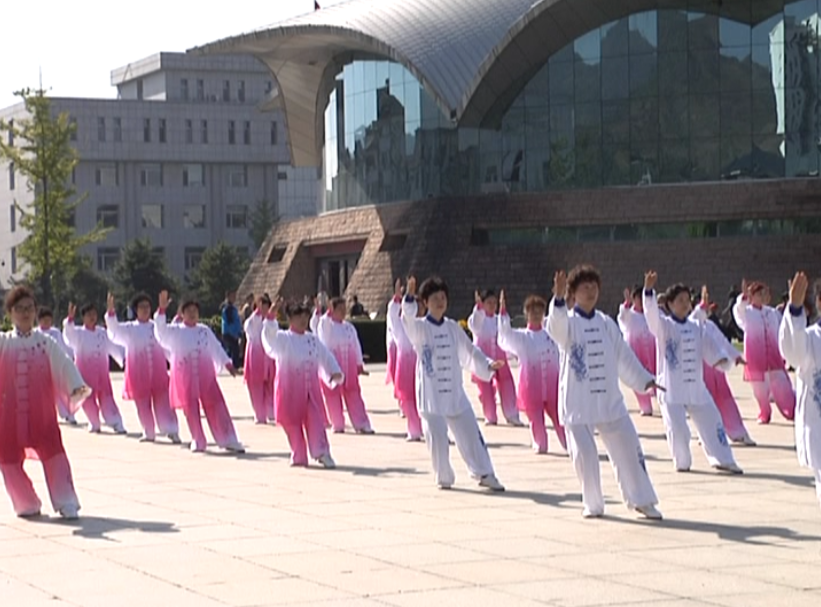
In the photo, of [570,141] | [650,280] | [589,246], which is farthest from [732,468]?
[570,141]

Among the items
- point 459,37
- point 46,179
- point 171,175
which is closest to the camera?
point 459,37

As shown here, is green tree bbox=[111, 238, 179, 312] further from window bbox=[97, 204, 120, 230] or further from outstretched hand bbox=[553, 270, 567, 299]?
outstretched hand bbox=[553, 270, 567, 299]

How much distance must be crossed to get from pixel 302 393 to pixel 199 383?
7.81 feet

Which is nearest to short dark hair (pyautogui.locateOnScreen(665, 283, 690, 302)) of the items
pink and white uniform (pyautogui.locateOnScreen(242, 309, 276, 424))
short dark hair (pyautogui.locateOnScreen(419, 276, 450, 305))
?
short dark hair (pyautogui.locateOnScreen(419, 276, 450, 305))

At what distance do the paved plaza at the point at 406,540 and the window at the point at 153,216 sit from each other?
80557mm

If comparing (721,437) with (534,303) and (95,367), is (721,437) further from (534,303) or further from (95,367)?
(95,367)

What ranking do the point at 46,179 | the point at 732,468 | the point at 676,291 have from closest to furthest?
the point at 732,468 → the point at 676,291 → the point at 46,179

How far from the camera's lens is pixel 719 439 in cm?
1518

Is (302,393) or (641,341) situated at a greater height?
(641,341)

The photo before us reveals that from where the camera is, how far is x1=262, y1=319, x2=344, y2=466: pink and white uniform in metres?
16.2

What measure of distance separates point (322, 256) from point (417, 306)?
41006 millimetres

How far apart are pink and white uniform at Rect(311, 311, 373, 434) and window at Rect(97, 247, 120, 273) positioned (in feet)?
237

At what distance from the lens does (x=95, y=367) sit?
2247 centimetres

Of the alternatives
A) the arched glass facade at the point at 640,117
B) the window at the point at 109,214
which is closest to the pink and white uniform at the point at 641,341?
the arched glass facade at the point at 640,117
